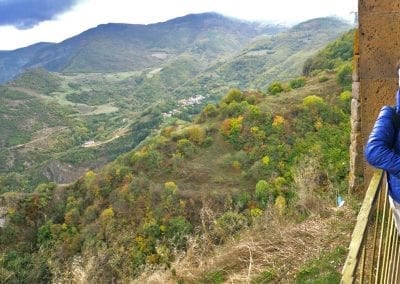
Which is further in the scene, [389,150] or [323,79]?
[323,79]

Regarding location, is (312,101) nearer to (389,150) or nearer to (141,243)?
(141,243)

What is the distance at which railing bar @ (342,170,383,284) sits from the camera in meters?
2.09

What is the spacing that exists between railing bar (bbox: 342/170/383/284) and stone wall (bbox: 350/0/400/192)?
209 centimetres

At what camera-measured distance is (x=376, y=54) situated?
490 cm

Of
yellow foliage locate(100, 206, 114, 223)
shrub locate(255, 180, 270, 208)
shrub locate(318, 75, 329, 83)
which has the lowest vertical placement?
yellow foliage locate(100, 206, 114, 223)

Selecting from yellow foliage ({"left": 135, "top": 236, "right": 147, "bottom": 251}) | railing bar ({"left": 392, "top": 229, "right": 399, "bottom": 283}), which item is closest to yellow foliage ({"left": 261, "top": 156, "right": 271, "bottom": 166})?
yellow foliage ({"left": 135, "top": 236, "right": 147, "bottom": 251})

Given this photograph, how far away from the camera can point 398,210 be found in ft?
8.39

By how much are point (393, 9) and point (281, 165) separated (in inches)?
944

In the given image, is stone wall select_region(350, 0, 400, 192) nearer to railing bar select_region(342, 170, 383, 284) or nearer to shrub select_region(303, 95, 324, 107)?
railing bar select_region(342, 170, 383, 284)

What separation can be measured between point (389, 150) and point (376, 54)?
287cm

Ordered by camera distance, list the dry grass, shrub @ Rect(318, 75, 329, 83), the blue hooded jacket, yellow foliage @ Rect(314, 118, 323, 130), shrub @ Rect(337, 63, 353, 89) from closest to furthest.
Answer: the blue hooded jacket → the dry grass → yellow foliage @ Rect(314, 118, 323, 130) → shrub @ Rect(337, 63, 353, 89) → shrub @ Rect(318, 75, 329, 83)

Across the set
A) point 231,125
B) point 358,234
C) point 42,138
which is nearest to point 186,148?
point 231,125

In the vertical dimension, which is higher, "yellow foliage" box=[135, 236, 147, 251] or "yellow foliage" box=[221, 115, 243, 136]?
"yellow foliage" box=[221, 115, 243, 136]

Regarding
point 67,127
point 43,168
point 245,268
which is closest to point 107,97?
point 67,127
